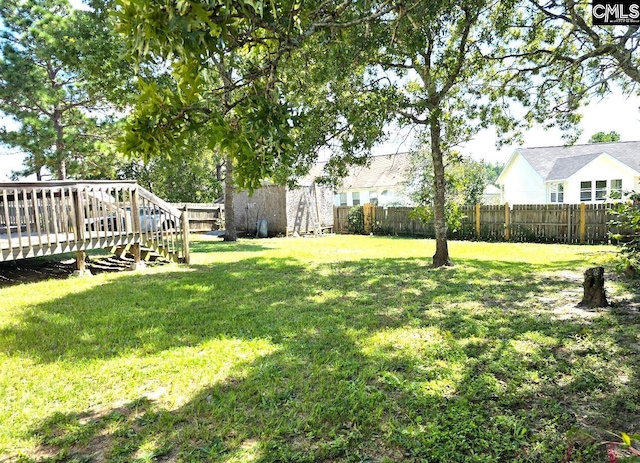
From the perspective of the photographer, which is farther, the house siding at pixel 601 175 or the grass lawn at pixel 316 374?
the house siding at pixel 601 175

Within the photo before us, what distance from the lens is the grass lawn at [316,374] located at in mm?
2268

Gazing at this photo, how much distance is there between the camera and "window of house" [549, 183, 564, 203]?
65.6ft

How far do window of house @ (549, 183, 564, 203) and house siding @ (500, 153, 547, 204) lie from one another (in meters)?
0.44

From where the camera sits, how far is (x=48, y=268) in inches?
327

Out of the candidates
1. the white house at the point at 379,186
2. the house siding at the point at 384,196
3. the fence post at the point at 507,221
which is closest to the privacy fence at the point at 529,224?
the fence post at the point at 507,221

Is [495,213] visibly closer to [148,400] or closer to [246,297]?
[246,297]

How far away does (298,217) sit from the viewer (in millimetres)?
17984

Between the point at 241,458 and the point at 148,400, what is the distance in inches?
41.3

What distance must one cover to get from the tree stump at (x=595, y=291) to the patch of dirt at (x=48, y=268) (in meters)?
8.05

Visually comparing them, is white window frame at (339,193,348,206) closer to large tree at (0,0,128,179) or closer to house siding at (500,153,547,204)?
house siding at (500,153,547,204)

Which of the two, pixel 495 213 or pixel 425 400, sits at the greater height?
pixel 495 213

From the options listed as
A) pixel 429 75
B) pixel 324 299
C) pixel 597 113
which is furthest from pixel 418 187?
pixel 324 299

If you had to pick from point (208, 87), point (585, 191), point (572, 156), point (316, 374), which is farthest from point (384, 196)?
point (208, 87)

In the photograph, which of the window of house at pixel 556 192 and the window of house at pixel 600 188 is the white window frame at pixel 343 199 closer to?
the window of house at pixel 556 192
